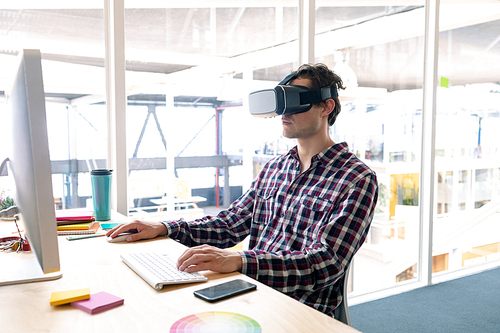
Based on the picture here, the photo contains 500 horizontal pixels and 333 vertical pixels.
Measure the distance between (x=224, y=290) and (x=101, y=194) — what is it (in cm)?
108

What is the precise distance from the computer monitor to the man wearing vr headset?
0.34 metres

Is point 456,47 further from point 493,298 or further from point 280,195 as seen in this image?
point 280,195

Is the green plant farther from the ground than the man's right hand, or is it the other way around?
the green plant

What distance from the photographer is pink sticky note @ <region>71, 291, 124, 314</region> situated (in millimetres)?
887

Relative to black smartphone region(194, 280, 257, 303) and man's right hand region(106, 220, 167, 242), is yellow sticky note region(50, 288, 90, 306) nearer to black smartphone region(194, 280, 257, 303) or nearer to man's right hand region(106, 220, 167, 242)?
black smartphone region(194, 280, 257, 303)

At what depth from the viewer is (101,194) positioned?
1.88 metres

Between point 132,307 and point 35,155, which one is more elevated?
point 35,155

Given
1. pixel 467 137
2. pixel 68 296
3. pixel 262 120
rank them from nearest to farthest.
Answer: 1. pixel 68 296
2. pixel 262 120
3. pixel 467 137

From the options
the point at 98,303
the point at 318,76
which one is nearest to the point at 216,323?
the point at 98,303

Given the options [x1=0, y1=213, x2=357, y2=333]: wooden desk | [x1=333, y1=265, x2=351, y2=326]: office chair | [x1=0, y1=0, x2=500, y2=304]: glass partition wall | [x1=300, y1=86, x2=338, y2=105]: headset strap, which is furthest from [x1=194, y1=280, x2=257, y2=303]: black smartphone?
[x1=0, y1=0, x2=500, y2=304]: glass partition wall

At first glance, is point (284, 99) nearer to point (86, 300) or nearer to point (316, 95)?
point (316, 95)

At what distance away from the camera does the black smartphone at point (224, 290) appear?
3.11 feet

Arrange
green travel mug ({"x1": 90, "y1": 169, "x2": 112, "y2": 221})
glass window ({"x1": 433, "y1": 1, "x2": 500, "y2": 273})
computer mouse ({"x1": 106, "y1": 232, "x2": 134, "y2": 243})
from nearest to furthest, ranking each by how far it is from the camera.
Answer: computer mouse ({"x1": 106, "y1": 232, "x2": 134, "y2": 243}) → green travel mug ({"x1": 90, "y1": 169, "x2": 112, "y2": 221}) → glass window ({"x1": 433, "y1": 1, "x2": 500, "y2": 273})

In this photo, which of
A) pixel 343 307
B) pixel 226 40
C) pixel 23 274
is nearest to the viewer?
pixel 23 274
